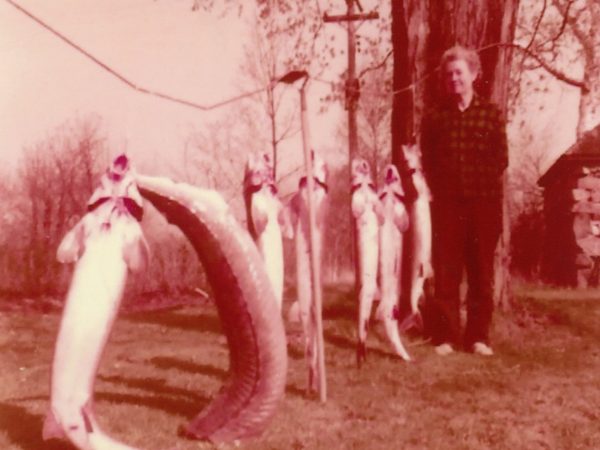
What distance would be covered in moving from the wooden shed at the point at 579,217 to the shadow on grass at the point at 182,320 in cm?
805

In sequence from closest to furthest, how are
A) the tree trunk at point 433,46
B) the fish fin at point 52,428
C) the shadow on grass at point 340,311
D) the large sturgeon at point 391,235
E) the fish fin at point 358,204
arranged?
the fish fin at point 52,428, the fish fin at point 358,204, the large sturgeon at point 391,235, the tree trunk at point 433,46, the shadow on grass at point 340,311

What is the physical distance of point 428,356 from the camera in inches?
229

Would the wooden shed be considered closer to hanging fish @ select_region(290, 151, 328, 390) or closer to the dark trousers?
the dark trousers

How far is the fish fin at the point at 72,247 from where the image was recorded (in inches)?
132

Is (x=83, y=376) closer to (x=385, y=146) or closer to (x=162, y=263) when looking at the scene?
(x=162, y=263)

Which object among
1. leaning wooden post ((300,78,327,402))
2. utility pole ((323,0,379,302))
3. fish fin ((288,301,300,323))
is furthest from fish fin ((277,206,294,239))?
utility pole ((323,0,379,302))

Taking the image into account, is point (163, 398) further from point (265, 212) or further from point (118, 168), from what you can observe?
point (118, 168)

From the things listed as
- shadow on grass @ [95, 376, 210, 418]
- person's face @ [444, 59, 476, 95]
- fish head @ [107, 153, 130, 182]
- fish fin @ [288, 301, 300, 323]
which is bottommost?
shadow on grass @ [95, 376, 210, 418]

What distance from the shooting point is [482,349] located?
5938 mm

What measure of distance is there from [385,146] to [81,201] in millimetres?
11454

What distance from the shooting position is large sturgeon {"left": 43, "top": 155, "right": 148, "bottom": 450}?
320 cm

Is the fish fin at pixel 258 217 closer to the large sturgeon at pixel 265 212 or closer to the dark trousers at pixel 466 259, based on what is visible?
the large sturgeon at pixel 265 212

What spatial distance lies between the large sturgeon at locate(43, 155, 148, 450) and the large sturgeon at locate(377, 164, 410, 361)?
196 cm

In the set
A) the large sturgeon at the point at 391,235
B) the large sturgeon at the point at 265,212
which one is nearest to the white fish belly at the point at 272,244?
the large sturgeon at the point at 265,212
